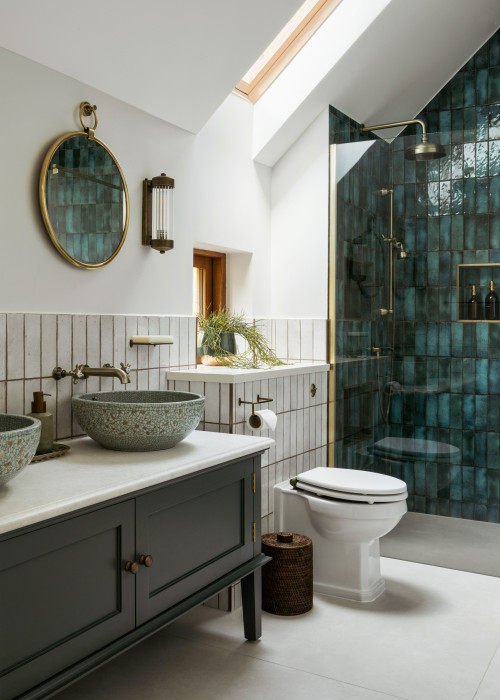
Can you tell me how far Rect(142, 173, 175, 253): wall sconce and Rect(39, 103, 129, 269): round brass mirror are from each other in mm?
134

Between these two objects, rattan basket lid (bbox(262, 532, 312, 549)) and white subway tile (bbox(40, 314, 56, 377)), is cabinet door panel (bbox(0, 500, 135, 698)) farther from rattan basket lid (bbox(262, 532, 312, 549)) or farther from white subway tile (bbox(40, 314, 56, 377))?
rattan basket lid (bbox(262, 532, 312, 549))

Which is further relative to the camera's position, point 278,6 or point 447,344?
point 447,344

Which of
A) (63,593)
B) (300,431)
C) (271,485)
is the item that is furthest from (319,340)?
(63,593)

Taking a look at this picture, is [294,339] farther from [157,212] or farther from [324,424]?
[157,212]

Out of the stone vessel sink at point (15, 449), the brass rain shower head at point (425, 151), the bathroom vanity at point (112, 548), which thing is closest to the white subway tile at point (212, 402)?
the bathroom vanity at point (112, 548)

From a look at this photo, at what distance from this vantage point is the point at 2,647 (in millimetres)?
1396

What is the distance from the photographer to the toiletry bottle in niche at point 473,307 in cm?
304

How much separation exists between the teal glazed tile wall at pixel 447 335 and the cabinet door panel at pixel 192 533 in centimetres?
123

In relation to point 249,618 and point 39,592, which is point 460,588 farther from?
point 39,592

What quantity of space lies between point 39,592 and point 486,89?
→ 12.1 feet

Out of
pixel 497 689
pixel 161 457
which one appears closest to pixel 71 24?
pixel 161 457

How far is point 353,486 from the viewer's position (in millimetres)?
2707

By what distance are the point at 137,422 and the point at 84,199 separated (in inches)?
35.2

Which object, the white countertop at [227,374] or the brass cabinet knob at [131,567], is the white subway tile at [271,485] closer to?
the white countertop at [227,374]
